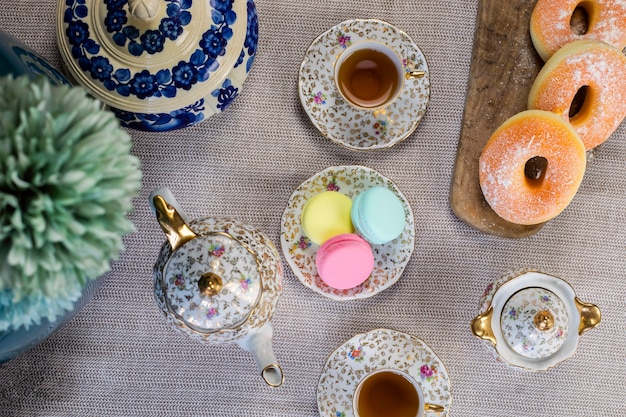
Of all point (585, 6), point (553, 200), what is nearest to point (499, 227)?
point (553, 200)

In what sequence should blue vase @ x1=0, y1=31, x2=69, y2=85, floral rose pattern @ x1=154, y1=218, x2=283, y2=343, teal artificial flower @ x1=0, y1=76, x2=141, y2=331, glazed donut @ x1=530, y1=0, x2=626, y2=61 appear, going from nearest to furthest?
teal artificial flower @ x1=0, y1=76, x2=141, y2=331 → blue vase @ x1=0, y1=31, x2=69, y2=85 → floral rose pattern @ x1=154, y1=218, x2=283, y2=343 → glazed donut @ x1=530, y1=0, x2=626, y2=61

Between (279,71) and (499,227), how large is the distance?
0.37 meters

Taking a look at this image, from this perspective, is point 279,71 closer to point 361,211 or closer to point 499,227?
point 361,211

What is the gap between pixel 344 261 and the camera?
2.32 ft

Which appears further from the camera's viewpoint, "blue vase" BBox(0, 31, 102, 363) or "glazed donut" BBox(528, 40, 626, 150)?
"glazed donut" BBox(528, 40, 626, 150)

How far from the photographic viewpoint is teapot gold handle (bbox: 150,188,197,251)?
59cm

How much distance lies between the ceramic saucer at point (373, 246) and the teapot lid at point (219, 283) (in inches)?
6.1

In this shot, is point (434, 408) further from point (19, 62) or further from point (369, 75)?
point (19, 62)

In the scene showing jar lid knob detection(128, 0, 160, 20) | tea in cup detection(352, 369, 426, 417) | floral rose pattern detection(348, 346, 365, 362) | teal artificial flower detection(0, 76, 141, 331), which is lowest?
tea in cup detection(352, 369, 426, 417)

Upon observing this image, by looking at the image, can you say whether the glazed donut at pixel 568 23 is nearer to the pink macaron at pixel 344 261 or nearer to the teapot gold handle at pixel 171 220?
the pink macaron at pixel 344 261

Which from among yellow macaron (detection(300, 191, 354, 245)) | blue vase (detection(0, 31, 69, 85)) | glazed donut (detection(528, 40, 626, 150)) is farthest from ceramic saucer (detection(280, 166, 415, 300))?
blue vase (detection(0, 31, 69, 85))

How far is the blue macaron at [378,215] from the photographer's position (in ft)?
2.32

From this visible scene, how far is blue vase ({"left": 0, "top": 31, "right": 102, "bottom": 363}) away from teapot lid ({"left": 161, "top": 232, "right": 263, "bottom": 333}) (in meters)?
0.09

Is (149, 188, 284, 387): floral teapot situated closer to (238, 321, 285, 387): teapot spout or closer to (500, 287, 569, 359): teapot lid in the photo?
(238, 321, 285, 387): teapot spout
